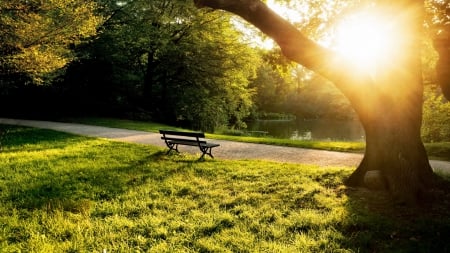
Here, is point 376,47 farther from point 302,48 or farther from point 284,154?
point 284,154

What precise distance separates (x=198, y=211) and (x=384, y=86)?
4.55 m

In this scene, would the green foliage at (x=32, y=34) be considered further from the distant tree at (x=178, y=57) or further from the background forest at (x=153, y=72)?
the distant tree at (x=178, y=57)

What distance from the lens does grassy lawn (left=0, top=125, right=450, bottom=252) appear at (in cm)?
515

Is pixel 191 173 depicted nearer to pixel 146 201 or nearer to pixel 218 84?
pixel 146 201

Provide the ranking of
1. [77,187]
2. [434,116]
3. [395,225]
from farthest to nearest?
[434,116] → [77,187] → [395,225]

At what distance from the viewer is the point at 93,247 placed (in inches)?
198

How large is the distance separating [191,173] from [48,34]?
30.3 ft

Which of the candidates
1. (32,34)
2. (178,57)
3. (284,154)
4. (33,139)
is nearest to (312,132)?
(178,57)

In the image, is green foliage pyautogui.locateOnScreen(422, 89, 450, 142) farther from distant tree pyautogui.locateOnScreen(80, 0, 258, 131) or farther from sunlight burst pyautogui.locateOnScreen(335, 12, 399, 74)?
distant tree pyautogui.locateOnScreen(80, 0, 258, 131)

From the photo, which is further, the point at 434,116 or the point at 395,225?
the point at 434,116

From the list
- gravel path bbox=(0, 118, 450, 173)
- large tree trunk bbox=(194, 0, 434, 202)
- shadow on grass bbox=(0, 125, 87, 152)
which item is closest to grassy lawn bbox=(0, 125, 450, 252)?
Answer: large tree trunk bbox=(194, 0, 434, 202)

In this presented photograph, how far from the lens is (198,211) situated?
6.65 m

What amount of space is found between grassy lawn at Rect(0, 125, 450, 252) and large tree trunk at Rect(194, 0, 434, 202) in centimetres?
87

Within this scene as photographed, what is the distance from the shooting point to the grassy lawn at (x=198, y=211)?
16.9 ft
